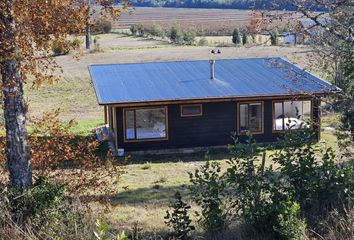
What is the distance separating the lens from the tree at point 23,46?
26.0 feet

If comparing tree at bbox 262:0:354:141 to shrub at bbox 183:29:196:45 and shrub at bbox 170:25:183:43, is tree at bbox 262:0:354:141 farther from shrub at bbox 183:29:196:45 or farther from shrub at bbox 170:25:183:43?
shrub at bbox 170:25:183:43

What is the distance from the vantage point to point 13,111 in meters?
8.60

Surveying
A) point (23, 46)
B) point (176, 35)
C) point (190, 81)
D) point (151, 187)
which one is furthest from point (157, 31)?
point (23, 46)

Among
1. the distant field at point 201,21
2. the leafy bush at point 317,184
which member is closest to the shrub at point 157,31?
the distant field at point 201,21

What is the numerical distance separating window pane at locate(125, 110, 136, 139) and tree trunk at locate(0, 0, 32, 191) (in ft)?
39.3

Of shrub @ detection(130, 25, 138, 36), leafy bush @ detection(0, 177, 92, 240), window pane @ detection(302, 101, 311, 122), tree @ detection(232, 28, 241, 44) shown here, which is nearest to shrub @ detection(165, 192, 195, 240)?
leafy bush @ detection(0, 177, 92, 240)

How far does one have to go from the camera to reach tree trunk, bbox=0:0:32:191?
316 inches

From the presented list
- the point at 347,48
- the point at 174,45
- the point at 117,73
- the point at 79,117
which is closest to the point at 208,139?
the point at 117,73

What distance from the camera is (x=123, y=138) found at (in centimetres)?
2084

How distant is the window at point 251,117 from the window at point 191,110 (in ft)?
5.28

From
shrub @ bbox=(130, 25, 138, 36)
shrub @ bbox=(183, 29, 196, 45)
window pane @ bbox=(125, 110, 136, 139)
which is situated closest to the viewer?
window pane @ bbox=(125, 110, 136, 139)

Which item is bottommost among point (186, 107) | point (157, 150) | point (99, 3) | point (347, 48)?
point (157, 150)

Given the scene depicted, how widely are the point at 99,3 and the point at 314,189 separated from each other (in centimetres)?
394

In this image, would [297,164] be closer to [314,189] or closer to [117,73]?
[314,189]
